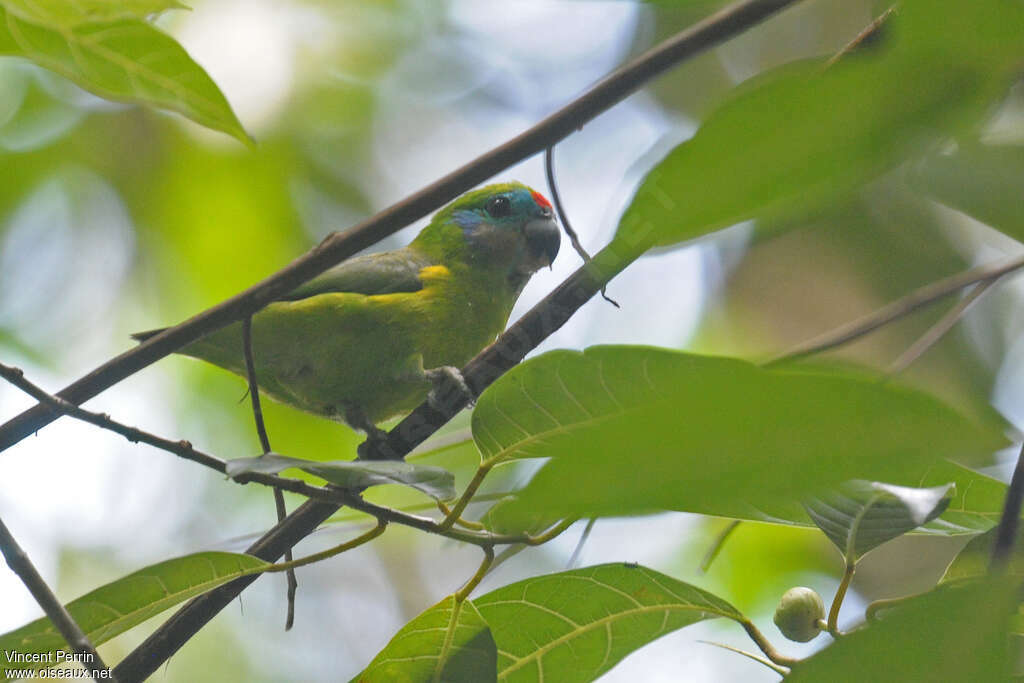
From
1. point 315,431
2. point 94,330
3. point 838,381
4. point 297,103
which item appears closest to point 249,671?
point 94,330

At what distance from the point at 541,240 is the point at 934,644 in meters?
3.17

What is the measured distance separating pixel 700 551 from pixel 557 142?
4083 mm

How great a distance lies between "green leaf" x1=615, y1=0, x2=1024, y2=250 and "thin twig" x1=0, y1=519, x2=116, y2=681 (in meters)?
1.15

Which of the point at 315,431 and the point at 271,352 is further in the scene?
the point at 315,431

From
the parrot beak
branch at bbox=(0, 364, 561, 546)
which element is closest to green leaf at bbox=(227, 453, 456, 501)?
branch at bbox=(0, 364, 561, 546)

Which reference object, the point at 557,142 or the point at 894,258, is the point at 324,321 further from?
the point at 894,258

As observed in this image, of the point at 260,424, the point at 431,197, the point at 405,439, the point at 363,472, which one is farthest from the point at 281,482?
the point at 405,439

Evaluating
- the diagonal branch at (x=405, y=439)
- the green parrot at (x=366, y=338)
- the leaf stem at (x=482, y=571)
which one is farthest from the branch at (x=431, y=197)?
the green parrot at (x=366, y=338)

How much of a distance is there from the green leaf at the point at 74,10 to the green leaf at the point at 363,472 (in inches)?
33.4

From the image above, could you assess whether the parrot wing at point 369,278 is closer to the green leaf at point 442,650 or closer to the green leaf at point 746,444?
the green leaf at point 442,650

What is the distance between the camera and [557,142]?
1.42 m

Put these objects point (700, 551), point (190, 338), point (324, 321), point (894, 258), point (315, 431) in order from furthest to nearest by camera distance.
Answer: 1. point (894, 258)
2. point (700, 551)
3. point (315, 431)
4. point (324, 321)
5. point (190, 338)

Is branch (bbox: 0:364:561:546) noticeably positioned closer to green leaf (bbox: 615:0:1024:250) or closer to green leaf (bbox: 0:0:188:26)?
green leaf (bbox: 0:0:188:26)

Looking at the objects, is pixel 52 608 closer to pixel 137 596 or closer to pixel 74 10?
pixel 137 596
